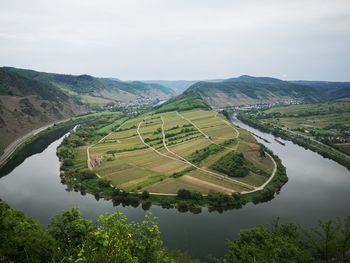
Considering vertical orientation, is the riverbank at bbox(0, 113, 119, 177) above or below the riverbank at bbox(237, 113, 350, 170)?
below

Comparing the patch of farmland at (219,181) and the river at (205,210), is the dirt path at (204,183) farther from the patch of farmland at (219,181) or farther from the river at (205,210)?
the river at (205,210)

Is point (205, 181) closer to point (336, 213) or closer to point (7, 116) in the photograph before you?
point (336, 213)

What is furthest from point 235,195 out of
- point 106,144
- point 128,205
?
point 106,144

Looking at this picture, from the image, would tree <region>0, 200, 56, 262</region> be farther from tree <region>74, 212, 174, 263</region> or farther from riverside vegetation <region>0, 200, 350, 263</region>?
tree <region>74, 212, 174, 263</region>

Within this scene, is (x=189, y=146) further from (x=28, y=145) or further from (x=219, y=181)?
(x=28, y=145)

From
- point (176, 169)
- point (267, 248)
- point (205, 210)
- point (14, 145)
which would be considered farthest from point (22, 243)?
point (14, 145)

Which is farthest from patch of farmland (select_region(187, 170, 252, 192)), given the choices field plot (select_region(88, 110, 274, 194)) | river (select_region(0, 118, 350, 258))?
river (select_region(0, 118, 350, 258))

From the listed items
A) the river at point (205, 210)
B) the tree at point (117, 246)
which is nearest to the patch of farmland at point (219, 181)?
the river at point (205, 210)
